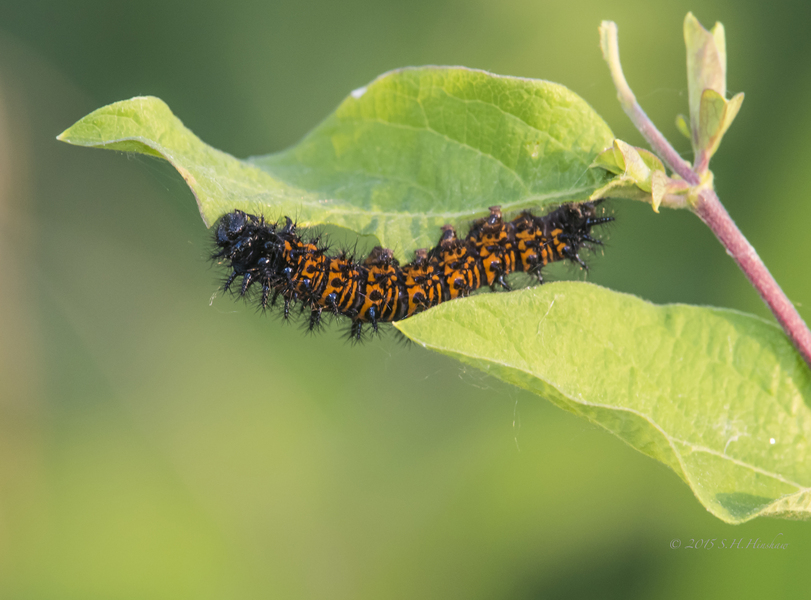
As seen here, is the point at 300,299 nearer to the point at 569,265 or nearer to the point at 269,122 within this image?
the point at 569,265

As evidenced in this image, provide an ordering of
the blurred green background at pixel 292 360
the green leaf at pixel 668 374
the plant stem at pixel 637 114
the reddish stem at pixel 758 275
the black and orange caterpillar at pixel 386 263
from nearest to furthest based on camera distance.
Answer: the green leaf at pixel 668 374
the reddish stem at pixel 758 275
the plant stem at pixel 637 114
the black and orange caterpillar at pixel 386 263
the blurred green background at pixel 292 360

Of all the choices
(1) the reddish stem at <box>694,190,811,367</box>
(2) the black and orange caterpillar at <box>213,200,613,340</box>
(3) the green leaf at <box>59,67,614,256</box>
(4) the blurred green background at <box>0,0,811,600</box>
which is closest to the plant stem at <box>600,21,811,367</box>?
(1) the reddish stem at <box>694,190,811,367</box>

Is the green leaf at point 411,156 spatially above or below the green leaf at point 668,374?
above

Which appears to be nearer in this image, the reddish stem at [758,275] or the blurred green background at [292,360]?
the reddish stem at [758,275]

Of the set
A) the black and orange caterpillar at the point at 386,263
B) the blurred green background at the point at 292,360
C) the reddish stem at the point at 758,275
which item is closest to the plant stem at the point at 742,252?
the reddish stem at the point at 758,275

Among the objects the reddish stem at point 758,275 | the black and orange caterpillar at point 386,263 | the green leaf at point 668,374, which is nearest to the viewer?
the green leaf at point 668,374

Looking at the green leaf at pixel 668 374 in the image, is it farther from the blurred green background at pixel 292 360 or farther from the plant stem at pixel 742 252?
the blurred green background at pixel 292 360

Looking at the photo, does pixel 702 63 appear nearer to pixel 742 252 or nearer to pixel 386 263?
pixel 742 252
